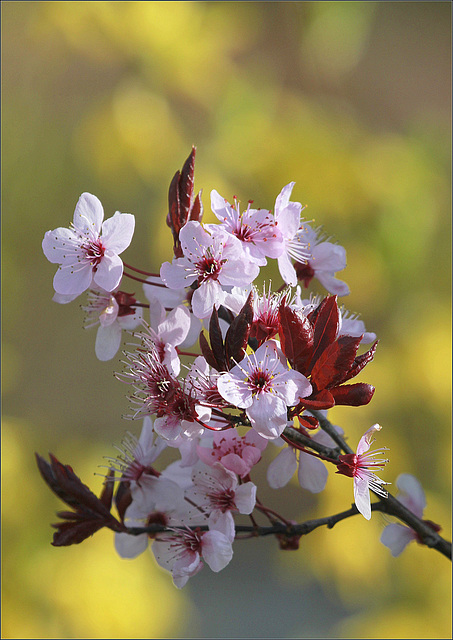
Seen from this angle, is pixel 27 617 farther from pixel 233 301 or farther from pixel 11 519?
pixel 233 301

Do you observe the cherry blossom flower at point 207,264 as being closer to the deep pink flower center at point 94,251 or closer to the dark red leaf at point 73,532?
the deep pink flower center at point 94,251

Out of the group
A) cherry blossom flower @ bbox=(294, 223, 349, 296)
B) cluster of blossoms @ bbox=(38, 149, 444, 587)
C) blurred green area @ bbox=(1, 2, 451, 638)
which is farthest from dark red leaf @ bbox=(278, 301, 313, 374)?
blurred green area @ bbox=(1, 2, 451, 638)

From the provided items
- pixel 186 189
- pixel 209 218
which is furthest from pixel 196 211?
pixel 209 218

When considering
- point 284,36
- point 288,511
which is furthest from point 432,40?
point 288,511

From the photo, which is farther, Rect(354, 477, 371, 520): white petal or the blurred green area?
the blurred green area

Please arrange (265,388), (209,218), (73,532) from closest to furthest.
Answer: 1. (265,388)
2. (73,532)
3. (209,218)

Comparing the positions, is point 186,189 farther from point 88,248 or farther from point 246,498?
point 246,498

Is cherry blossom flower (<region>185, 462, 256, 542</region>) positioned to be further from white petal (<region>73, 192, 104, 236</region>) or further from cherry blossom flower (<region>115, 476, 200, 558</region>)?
white petal (<region>73, 192, 104, 236</region>)
